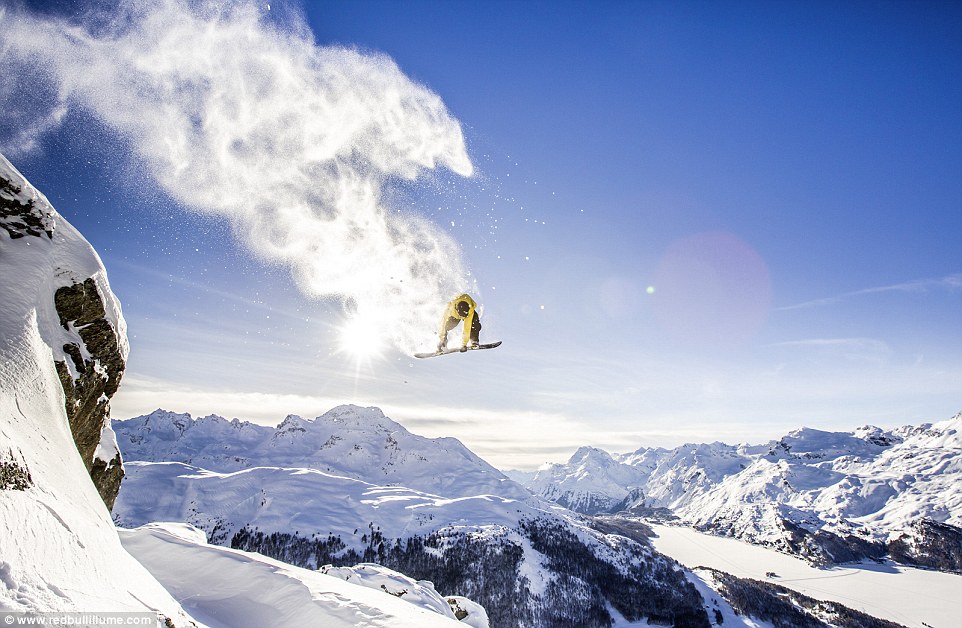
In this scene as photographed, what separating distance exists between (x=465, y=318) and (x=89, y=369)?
14162mm

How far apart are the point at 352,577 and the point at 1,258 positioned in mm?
31556

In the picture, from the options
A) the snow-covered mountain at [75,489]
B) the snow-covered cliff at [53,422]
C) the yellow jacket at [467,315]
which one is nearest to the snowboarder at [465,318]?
the yellow jacket at [467,315]

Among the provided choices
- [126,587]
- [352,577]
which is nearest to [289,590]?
[126,587]

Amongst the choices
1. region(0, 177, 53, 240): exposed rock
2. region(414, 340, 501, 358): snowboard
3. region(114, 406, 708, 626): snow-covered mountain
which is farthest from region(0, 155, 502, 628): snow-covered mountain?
region(114, 406, 708, 626): snow-covered mountain

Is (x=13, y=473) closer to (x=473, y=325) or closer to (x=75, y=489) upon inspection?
(x=75, y=489)

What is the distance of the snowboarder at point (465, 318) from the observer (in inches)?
823

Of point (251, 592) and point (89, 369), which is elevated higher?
point (89, 369)

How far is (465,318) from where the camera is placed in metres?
21.2

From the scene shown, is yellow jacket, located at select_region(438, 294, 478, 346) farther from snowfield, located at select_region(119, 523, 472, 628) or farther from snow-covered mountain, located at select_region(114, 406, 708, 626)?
snow-covered mountain, located at select_region(114, 406, 708, 626)

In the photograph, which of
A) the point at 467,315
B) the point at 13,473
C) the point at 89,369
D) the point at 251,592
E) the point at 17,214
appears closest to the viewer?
the point at 13,473

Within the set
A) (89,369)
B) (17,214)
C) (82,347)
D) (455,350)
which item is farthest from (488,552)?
(17,214)

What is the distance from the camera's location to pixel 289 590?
14.9 m

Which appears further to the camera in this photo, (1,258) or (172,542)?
(172,542)

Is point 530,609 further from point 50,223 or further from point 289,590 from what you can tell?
point 50,223
